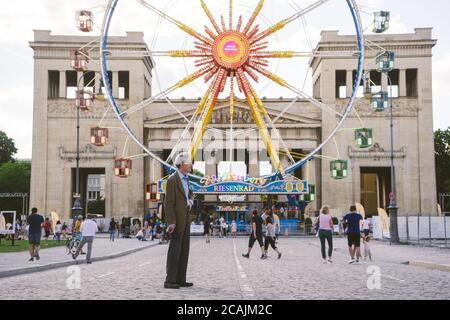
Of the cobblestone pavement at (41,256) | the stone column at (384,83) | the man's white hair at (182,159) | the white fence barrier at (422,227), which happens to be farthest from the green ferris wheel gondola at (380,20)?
the stone column at (384,83)

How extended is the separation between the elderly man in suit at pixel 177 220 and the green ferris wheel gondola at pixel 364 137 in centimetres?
3897

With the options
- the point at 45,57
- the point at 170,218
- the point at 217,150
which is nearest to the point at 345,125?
the point at 217,150

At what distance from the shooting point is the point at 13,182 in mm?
114250

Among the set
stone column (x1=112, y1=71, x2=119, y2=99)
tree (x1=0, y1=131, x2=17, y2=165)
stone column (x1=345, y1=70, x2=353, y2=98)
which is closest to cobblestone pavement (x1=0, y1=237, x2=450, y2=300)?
stone column (x1=345, y1=70, x2=353, y2=98)

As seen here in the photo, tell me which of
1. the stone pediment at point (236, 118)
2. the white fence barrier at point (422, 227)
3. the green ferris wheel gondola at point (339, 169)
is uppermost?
the stone pediment at point (236, 118)

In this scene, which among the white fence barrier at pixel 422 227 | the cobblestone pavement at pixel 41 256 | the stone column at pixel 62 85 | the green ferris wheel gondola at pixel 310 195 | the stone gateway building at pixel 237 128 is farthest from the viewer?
the stone column at pixel 62 85

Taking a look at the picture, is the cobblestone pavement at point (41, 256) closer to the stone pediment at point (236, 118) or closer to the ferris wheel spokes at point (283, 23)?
the ferris wheel spokes at point (283, 23)

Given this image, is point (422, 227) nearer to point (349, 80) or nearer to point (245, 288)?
point (245, 288)

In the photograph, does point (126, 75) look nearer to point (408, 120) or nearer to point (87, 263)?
point (408, 120)

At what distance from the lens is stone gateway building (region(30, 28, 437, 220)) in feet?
267

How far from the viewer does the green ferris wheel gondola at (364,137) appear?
5050cm

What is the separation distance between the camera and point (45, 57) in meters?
83.9

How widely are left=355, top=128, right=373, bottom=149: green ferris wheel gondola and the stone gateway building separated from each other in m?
29.7
